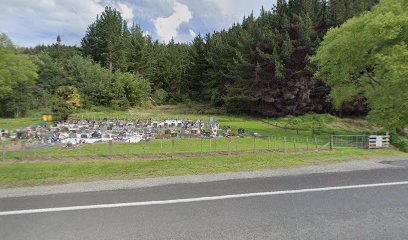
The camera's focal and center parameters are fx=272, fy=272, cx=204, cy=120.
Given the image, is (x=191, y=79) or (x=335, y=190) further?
(x=191, y=79)

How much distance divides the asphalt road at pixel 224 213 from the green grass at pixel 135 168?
1.43 meters

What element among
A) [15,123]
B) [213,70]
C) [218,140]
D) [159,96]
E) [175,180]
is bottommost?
[218,140]

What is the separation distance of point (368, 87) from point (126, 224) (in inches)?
866

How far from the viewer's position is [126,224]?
449cm

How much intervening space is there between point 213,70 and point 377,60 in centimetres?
3659

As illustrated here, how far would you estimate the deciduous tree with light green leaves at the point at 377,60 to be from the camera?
53.4 ft

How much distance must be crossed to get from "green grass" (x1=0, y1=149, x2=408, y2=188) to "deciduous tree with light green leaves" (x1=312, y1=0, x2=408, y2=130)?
8.25 m

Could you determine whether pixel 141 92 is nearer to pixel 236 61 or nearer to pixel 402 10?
pixel 236 61

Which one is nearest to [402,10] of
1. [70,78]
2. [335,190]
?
[335,190]

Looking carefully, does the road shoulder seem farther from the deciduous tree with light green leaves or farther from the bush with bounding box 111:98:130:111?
the bush with bounding box 111:98:130:111

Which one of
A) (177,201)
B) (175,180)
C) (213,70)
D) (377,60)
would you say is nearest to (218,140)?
(175,180)

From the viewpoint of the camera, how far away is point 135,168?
8570 millimetres

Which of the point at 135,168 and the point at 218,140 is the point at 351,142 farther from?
the point at 135,168

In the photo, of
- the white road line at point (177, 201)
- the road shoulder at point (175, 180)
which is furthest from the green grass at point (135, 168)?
the white road line at point (177, 201)
